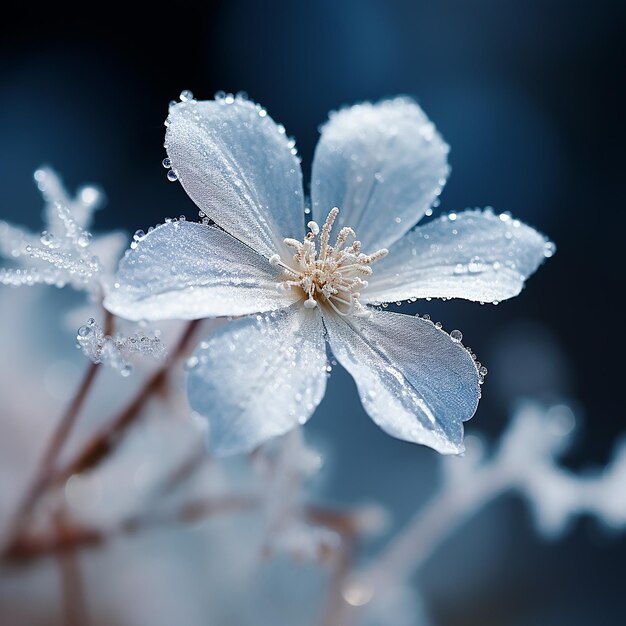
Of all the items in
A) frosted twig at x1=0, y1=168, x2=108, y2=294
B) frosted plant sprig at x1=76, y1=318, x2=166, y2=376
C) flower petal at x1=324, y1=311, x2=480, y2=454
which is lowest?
flower petal at x1=324, y1=311, x2=480, y2=454

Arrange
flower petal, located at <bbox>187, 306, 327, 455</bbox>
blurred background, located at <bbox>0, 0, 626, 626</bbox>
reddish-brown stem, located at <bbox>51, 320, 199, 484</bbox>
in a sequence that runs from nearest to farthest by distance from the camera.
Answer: flower petal, located at <bbox>187, 306, 327, 455</bbox>, reddish-brown stem, located at <bbox>51, 320, 199, 484</bbox>, blurred background, located at <bbox>0, 0, 626, 626</bbox>

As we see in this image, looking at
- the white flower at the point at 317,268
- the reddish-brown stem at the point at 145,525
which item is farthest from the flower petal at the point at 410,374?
the reddish-brown stem at the point at 145,525

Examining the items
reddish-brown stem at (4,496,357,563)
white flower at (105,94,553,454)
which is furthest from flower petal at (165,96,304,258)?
reddish-brown stem at (4,496,357,563)

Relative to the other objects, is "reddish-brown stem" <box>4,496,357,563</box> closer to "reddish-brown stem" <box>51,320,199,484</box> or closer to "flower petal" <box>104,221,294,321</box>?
"reddish-brown stem" <box>51,320,199,484</box>

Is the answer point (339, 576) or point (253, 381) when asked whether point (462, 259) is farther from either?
point (339, 576)

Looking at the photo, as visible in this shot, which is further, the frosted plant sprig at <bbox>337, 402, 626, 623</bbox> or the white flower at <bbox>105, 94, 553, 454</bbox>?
the frosted plant sprig at <bbox>337, 402, 626, 623</bbox>

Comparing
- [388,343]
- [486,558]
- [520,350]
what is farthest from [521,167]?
[388,343]

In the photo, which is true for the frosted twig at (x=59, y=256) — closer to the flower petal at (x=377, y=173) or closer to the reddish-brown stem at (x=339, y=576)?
the flower petal at (x=377, y=173)
